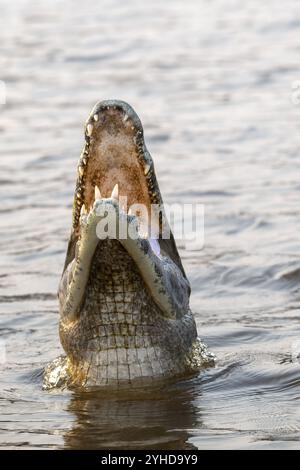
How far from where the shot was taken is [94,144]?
20.1 ft

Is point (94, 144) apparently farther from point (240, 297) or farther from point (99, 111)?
point (240, 297)

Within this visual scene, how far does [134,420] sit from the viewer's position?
595cm

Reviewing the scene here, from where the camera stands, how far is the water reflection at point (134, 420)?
18.4 ft

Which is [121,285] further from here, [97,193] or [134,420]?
[134,420]

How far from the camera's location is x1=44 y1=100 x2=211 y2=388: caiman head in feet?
19.4

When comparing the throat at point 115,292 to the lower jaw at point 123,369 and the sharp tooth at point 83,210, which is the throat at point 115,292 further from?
the sharp tooth at point 83,210

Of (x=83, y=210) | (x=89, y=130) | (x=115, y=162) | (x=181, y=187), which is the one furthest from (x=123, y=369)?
(x=181, y=187)

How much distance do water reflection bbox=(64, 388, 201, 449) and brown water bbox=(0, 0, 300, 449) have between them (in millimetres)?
11

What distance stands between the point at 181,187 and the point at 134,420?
528cm

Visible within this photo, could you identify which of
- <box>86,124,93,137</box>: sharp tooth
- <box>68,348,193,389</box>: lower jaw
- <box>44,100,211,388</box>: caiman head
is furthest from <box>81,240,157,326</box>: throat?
<box>86,124,93,137</box>: sharp tooth

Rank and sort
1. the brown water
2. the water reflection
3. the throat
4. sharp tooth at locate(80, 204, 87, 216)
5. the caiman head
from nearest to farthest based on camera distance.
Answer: the water reflection < the throat < the caiman head < the brown water < sharp tooth at locate(80, 204, 87, 216)

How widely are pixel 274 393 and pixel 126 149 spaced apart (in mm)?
1503

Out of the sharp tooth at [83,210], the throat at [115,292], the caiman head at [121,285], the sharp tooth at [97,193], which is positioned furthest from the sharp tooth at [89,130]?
the throat at [115,292]

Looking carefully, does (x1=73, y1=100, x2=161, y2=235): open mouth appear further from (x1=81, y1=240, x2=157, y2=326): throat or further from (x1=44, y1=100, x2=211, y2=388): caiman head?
(x1=81, y1=240, x2=157, y2=326): throat
